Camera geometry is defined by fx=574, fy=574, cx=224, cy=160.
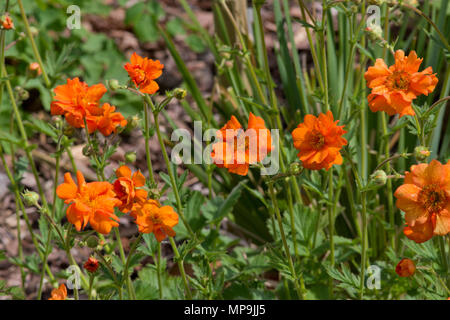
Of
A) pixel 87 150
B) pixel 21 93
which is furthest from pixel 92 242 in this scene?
pixel 21 93

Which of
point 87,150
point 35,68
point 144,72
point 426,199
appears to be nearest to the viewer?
point 426,199

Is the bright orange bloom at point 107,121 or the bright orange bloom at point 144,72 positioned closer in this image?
the bright orange bloom at point 144,72

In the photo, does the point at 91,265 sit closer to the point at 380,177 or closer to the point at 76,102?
the point at 76,102

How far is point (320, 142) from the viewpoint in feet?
3.25

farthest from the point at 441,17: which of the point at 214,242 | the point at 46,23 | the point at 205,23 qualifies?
the point at 46,23

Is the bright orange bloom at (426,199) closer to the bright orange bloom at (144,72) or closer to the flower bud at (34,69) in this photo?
the bright orange bloom at (144,72)

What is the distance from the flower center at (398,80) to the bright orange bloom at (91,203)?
1.75 feet

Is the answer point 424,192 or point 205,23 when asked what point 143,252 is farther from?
point 205,23

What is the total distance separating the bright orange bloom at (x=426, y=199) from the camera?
92 centimetres

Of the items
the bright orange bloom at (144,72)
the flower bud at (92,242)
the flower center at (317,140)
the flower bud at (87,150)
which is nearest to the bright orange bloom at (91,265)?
the flower bud at (92,242)

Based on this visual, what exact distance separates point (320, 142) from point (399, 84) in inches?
7.6

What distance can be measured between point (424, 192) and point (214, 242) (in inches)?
27.4

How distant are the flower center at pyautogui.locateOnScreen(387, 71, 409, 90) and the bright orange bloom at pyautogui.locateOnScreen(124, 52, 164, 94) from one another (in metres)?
0.42
